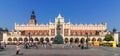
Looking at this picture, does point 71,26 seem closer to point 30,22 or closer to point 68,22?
point 68,22

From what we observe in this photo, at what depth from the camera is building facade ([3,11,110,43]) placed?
16225 cm

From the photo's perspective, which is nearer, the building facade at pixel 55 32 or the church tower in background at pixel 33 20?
the building facade at pixel 55 32

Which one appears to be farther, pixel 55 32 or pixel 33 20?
pixel 33 20

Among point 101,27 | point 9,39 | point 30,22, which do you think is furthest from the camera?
point 30,22

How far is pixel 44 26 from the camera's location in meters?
176

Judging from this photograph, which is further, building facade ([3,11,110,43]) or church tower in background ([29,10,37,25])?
church tower in background ([29,10,37,25])

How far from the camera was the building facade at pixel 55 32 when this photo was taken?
6388 inches

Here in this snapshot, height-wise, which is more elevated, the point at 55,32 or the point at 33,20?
the point at 33,20

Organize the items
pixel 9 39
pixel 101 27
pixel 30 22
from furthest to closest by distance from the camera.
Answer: pixel 30 22 < pixel 101 27 < pixel 9 39

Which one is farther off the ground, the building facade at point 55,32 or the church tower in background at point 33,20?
the church tower in background at point 33,20

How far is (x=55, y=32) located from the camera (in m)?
167

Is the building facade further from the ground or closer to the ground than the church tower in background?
closer to the ground

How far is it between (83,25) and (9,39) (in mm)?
45840

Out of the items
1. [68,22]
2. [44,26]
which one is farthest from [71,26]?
[44,26]
